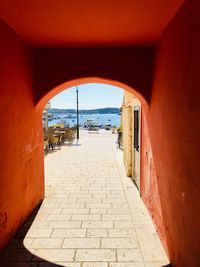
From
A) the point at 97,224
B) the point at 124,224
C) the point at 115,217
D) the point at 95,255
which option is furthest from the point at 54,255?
the point at 115,217

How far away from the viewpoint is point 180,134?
3.39 m

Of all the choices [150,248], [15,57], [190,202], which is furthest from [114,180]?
[190,202]

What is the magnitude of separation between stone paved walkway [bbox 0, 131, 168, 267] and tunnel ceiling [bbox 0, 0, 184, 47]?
11.7ft

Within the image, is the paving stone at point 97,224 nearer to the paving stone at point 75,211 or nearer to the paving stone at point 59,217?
the paving stone at point 59,217

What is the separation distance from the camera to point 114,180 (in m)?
8.84

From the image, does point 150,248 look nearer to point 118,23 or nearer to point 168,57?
point 168,57

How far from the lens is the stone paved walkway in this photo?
404 centimetres

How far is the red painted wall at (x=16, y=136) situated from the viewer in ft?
13.9

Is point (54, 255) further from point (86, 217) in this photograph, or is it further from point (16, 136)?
point (16, 136)

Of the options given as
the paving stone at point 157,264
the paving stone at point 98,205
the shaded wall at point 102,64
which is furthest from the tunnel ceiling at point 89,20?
the paving stone at point 98,205

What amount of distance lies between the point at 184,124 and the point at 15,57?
3204 mm

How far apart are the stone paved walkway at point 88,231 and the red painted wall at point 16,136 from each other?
0.38 metres

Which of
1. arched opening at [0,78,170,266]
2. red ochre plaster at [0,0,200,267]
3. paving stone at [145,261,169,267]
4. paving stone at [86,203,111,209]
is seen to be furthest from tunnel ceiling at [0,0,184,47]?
paving stone at [86,203,111,209]

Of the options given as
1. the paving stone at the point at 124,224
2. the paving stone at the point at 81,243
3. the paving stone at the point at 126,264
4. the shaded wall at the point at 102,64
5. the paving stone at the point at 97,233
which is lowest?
the paving stone at the point at 126,264
